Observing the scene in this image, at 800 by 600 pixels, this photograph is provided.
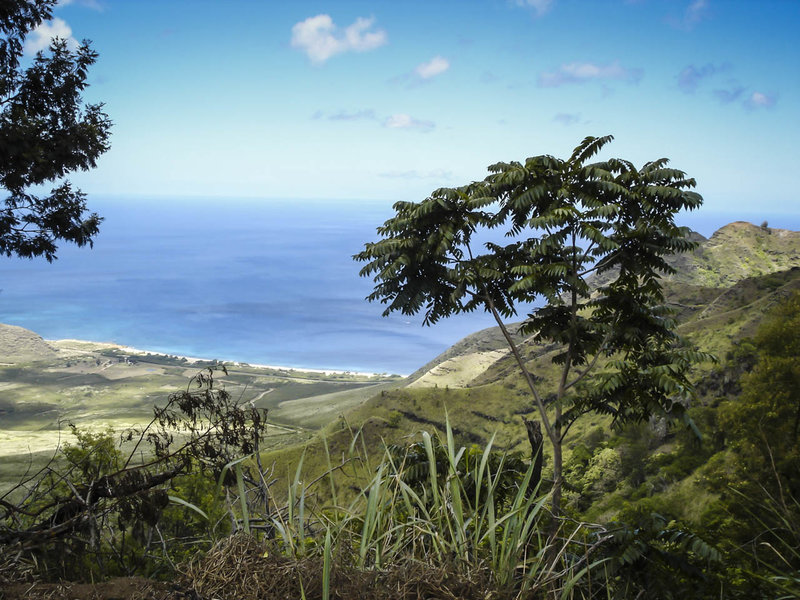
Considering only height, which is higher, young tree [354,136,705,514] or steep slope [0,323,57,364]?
young tree [354,136,705,514]

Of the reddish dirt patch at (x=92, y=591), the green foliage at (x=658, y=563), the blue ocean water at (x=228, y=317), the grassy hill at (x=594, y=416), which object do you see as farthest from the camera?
the blue ocean water at (x=228, y=317)

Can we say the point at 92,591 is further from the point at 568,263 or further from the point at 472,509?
the point at 568,263

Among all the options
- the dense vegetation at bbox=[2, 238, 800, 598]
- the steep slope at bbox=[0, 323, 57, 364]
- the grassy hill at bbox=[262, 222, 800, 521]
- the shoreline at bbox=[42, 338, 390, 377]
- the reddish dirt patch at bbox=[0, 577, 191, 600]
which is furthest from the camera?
the shoreline at bbox=[42, 338, 390, 377]

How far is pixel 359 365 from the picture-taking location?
4813 inches

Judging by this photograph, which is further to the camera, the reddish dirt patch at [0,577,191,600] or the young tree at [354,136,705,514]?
the young tree at [354,136,705,514]

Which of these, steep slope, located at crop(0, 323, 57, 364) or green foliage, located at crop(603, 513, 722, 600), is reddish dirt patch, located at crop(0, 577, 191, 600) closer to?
green foliage, located at crop(603, 513, 722, 600)

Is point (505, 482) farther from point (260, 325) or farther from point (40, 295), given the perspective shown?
point (40, 295)

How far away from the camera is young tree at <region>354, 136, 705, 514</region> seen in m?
6.74

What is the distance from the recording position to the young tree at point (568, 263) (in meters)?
6.74

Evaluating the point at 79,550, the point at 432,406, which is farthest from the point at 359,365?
the point at 79,550

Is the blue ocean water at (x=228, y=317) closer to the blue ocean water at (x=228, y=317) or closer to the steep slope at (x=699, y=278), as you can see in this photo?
the blue ocean water at (x=228, y=317)

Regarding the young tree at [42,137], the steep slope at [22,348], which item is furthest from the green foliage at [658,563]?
the steep slope at [22,348]

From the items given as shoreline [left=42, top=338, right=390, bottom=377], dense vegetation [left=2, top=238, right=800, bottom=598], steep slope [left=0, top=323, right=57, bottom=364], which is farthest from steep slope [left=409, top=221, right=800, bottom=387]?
steep slope [left=0, top=323, right=57, bottom=364]

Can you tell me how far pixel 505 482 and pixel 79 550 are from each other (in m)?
4.01
